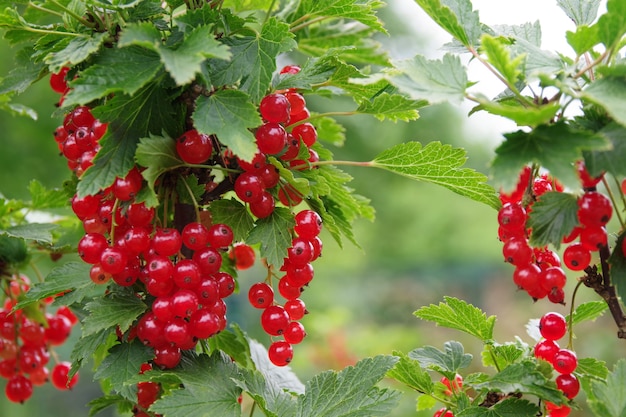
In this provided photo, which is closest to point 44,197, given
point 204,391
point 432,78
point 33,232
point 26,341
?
point 33,232

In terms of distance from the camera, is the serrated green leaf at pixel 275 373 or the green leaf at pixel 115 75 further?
the serrated green leaf at pixel 275 373

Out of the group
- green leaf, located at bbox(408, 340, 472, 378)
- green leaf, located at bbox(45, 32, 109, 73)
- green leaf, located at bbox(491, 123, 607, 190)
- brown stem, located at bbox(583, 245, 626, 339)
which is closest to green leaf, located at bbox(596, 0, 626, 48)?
green leaf, located at bbox(491, 123, 607, 190)

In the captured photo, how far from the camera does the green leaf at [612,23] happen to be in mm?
675

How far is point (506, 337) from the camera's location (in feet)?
16.9

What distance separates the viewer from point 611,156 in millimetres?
651

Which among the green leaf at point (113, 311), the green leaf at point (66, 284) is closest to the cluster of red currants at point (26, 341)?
the green leaf at point (66, 284)

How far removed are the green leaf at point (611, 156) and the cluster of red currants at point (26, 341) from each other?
38.7 inches

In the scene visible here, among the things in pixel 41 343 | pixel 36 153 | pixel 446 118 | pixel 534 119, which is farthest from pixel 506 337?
pixel 534 119

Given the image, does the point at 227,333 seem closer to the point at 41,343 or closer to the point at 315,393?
the point at 315,393

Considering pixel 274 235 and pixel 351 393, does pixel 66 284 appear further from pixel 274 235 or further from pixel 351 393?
pixel 351 393

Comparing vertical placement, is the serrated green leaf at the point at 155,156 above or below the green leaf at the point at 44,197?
above

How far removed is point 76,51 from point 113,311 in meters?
0.33

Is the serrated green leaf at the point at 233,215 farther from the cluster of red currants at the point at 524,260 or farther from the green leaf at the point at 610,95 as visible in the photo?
the green leaf at the point at 610,95

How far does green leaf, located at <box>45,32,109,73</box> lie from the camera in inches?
30.5
